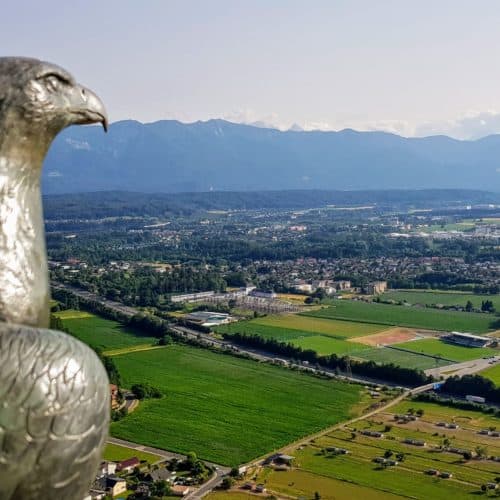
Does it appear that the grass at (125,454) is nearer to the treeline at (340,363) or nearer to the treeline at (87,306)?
the treeline at (340,363)

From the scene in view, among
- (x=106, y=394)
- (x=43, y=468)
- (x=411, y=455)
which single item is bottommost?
(x=411, y=455)

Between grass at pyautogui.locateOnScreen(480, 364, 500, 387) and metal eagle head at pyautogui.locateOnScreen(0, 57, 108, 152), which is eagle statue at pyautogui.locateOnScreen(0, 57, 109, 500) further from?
grass at pyautogui.locateOnScreen(480, 364, 500, 387)

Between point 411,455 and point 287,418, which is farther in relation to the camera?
point 287,418

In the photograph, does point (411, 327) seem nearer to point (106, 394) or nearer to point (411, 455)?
point (411, 455)

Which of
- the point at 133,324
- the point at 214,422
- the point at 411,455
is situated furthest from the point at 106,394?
the point at 133,324

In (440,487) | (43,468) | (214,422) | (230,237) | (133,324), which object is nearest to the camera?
(43,468)

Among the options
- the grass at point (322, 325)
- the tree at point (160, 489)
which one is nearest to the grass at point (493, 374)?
the grass at point (322, 325)

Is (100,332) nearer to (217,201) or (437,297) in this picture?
(437,297)
